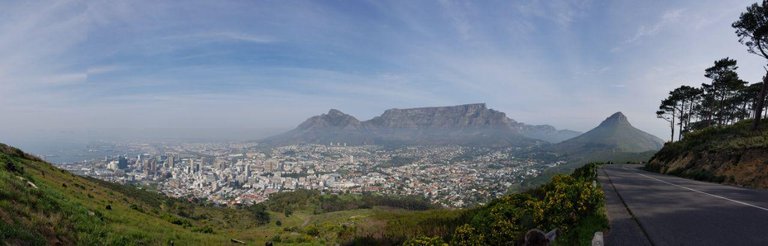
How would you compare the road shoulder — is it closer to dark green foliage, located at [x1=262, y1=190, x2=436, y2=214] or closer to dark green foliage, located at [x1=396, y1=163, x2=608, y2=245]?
dark green foliage, located at [x1=396, y1=163, x2=608, y2=245]

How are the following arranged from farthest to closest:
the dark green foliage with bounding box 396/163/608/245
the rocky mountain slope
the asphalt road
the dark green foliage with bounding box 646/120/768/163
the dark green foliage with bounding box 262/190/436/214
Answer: the dark green foliage with bounding box 262/190/436/214
the dark green foliage with bounding box 646/120/768/163
the rocky mountain slope
the dark green foliage with bounding box 396/163/608/245
the asphalt road

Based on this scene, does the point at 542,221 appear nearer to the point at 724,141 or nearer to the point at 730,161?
the point at 730,161

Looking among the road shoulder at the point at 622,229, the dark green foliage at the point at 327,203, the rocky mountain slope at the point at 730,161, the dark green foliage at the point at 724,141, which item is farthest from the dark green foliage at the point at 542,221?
the dark green foliage at the point at 327,203

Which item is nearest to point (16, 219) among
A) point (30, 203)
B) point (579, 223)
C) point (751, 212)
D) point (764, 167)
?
point (30, 203)

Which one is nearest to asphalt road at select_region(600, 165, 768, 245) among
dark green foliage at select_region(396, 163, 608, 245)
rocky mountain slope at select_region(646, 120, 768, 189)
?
dark green foliage at select_region(396, 163, 608, 245)

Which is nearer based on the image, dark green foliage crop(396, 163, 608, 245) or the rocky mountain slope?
dark green foliage crop(396, 163, 608, 245)

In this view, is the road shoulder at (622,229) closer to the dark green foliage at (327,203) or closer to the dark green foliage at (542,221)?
the dark green foliage at (542,221)

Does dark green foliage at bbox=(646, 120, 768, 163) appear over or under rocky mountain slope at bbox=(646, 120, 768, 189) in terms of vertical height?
over

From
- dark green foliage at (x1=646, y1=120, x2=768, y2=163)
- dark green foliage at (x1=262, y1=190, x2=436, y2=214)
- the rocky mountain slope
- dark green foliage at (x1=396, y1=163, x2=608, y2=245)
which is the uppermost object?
dark green foliage at (x1=646, y1=120, x2=768, y2=163)

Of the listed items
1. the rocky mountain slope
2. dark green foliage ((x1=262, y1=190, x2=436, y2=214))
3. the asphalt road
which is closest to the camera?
the asphalt road

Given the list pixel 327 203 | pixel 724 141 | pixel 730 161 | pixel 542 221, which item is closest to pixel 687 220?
pixel 542 221

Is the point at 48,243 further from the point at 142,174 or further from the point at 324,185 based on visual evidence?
the point at 142,174
